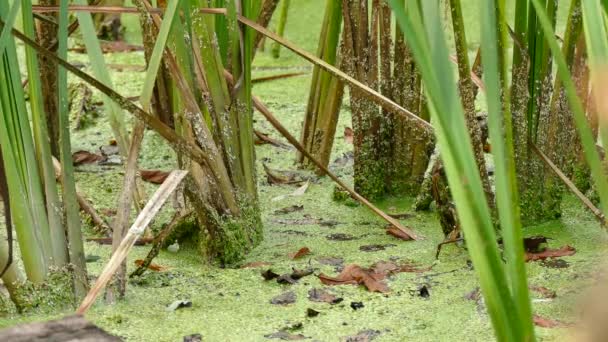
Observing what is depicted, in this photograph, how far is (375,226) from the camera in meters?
2.02

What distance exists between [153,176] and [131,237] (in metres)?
0.95

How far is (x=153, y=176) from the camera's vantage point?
236 cm

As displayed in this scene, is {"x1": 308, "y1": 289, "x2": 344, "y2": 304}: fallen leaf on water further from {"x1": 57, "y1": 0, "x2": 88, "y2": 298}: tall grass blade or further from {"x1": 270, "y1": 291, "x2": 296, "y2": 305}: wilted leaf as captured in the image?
{"x1": 57, "y1": 0, "x2": 88, "y2": 298}: tall grass blade

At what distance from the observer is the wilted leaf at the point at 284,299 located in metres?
1.63

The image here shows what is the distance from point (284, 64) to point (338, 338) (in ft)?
6.86

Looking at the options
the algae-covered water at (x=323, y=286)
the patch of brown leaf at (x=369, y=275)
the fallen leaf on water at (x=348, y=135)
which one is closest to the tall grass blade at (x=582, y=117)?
the algae-covered water at (x=323, y=286)

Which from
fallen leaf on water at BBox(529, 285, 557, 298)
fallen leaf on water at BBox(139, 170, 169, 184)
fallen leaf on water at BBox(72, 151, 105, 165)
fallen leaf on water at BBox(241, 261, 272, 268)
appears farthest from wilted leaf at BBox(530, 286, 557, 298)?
fallen leaf on water at BBox(72, 151, 105, 165)

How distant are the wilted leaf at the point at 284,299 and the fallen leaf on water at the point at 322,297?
26 mm

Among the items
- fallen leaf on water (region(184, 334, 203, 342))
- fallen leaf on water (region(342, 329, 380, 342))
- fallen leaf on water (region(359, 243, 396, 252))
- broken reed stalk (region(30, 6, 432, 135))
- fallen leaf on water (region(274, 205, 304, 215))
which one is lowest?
fallen leaf on water (region(274, 205, 304, 215))

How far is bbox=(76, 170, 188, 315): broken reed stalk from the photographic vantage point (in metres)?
1.33

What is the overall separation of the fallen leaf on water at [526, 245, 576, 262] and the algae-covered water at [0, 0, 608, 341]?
15 mm

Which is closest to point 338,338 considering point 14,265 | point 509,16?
point 14,265

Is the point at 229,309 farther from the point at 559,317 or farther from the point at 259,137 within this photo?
the point at 259,137

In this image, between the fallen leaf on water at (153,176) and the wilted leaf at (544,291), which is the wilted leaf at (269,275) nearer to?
the wilted leaf at (544,291)
